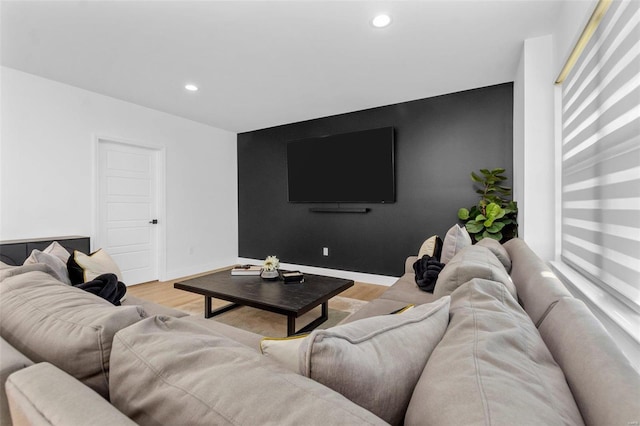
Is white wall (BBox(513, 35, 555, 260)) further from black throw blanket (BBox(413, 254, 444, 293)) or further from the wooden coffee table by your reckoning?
the wooden coffee table

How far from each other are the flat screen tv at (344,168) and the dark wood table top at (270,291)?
1730 millimetres

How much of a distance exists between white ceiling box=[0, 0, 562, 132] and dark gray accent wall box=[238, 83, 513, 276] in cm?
29

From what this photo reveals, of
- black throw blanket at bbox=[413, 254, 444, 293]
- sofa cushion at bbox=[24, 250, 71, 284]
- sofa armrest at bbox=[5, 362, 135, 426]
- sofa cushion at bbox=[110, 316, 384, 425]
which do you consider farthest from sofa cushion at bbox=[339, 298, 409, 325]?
sofa cushion at bbox=[24, 250, 71, 284]

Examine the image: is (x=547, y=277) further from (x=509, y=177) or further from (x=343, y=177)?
(x=343, y=177)

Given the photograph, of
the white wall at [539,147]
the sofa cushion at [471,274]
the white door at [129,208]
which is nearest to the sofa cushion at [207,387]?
the sofa cushion at [471,274]

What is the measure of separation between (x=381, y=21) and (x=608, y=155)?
1716mm

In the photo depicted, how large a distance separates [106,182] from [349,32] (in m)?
3.51

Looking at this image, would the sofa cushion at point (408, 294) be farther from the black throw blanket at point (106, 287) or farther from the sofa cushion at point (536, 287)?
the black throw blanket at point (106, 287)

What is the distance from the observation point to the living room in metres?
2.31

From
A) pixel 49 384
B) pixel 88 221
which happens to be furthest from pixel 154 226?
pixel 49 384

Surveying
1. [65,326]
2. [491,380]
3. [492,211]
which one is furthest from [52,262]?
[492,211]

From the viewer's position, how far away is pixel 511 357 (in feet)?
1.98

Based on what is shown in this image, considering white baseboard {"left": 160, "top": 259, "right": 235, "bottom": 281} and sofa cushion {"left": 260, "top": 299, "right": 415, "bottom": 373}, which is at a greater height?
sofa cushion {"left": 260, "top": 299, "right": 415, "bottom": 373}

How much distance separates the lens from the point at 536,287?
1149mm
